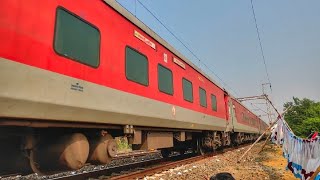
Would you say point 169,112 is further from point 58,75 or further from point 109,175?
point 58,75

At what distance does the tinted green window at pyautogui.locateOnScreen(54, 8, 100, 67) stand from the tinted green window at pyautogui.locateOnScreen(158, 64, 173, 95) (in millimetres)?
3061

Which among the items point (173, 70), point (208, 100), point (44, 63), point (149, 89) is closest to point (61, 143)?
point (44, 63)

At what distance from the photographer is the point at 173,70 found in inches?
398

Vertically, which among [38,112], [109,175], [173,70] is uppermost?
[173,70]

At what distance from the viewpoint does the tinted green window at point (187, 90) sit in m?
10.9

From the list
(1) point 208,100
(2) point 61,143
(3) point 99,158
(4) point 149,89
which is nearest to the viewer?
(2) point 61,143

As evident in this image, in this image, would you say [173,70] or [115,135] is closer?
[115,135]

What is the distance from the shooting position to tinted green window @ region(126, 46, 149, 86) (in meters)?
7.14

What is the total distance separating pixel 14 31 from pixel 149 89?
4.18m

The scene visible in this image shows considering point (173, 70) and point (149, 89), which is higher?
point (173, 70)

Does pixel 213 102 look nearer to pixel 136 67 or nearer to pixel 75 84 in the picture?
pixel 136 67

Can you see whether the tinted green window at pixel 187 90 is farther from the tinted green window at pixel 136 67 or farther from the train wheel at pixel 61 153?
the train wheel at pixel 61 153

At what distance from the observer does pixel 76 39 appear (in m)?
5.49

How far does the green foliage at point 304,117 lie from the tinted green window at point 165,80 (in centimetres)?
1272
